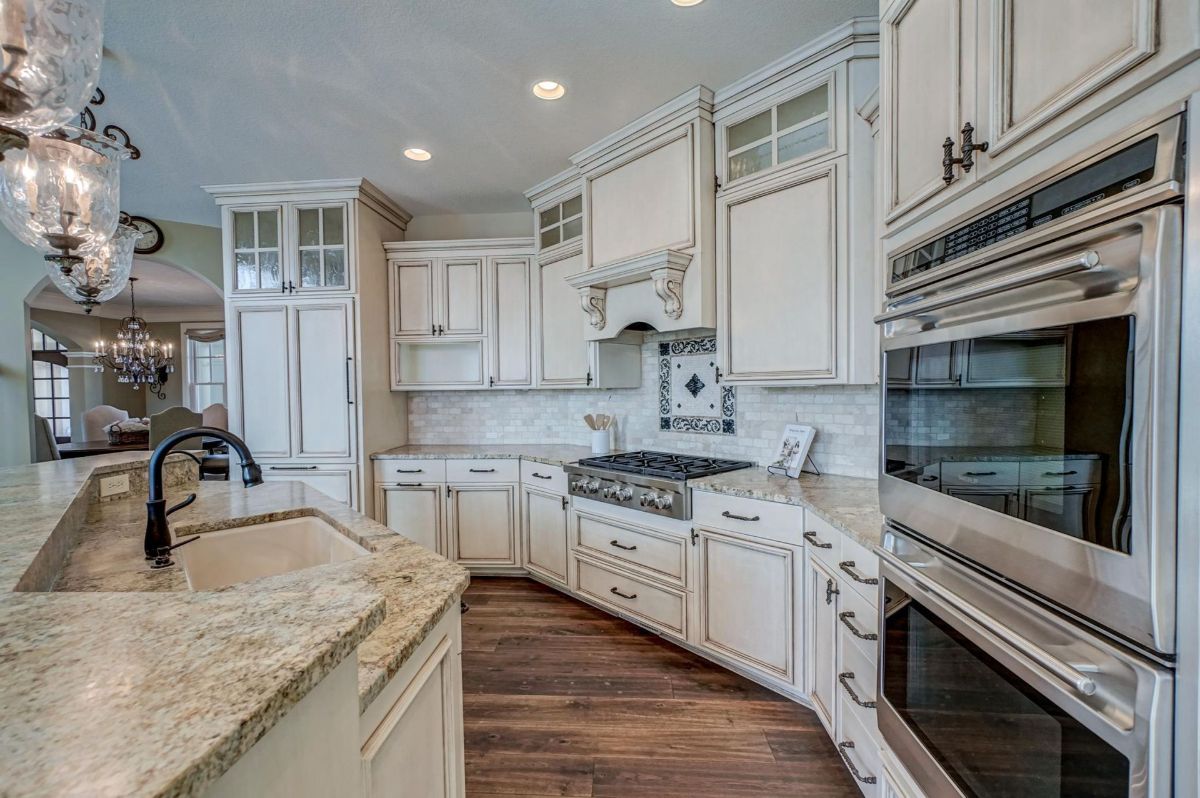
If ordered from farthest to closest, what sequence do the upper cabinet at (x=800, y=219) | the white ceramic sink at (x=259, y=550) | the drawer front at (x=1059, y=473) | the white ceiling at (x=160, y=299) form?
1. the white ceiling at (x=160, y=299)
2. the upper cabinet at (x=800, y=219)
3. the white ceramic sink at (x=259, y=550)
4. the drawer front at (x=1059, y=473)

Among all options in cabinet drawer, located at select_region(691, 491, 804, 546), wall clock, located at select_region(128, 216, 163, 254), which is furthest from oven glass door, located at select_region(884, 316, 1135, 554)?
wall clock, located at select_region(128, 216, 163, 254)

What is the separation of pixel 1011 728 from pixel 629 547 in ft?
6.46

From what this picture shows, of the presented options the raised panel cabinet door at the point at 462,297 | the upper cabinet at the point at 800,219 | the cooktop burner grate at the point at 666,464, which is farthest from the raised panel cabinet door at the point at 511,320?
the upper cabinet at the point at 800,219

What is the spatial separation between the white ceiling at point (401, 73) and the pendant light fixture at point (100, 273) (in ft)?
2.05

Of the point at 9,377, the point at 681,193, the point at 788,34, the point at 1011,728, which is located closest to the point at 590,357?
the point at 681,193

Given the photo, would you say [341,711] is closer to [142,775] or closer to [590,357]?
[142,775]

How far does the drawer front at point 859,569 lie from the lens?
1509 millimetres

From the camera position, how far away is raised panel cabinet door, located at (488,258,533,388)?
3.75 metres

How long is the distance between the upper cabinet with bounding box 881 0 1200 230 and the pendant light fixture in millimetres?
2973

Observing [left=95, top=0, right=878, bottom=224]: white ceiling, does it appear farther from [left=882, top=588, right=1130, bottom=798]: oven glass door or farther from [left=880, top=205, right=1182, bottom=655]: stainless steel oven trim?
[left=882, top=588, right=1130, bottom=798]: oven glass door

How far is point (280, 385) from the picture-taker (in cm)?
353

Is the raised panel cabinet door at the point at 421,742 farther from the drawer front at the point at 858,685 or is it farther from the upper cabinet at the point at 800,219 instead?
the upper cabinet at the point at 800,219

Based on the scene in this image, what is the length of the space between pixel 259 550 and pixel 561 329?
2217mm

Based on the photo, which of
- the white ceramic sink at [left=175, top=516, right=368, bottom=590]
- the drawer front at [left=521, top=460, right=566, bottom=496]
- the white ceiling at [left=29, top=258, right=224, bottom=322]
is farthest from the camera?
the white ceiling at [left=29, top=258, right=224, bottom=322]
